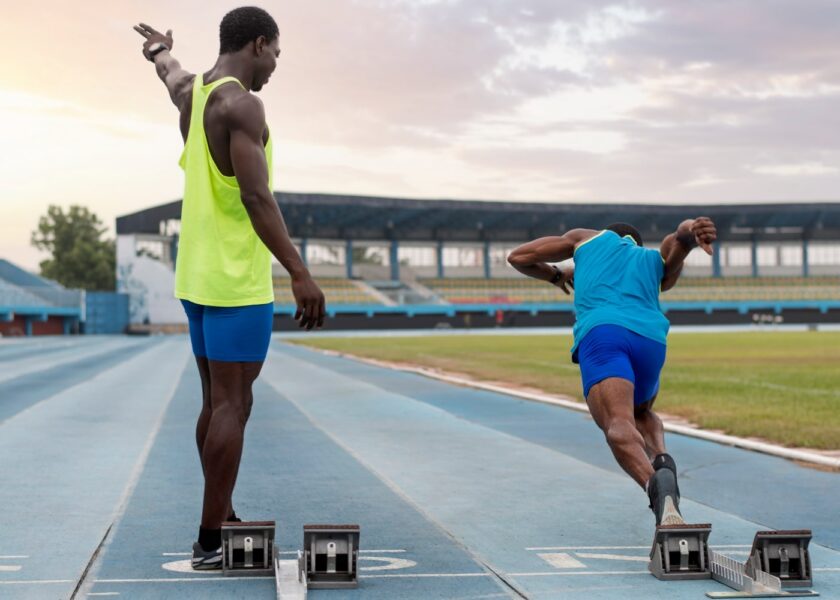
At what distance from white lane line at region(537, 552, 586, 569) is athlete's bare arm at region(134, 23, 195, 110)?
113 inches

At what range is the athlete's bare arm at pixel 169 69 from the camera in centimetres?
516

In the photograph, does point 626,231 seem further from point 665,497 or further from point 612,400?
point 665,497

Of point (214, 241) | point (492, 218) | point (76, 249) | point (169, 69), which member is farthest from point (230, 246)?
point (76, 249)

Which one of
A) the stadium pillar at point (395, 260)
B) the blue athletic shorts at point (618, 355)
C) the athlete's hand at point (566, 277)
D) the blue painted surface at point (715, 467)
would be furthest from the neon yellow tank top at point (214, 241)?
the stadium pillar at point (395, 260)

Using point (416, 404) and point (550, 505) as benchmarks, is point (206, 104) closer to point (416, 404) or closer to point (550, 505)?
point (550, 505)

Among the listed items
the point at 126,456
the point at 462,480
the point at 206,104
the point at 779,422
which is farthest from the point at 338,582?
the point at 779,422

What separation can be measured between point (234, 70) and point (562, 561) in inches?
112

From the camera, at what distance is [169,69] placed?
5.43 m

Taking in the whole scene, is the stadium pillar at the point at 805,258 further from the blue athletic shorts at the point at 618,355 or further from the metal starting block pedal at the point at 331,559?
the metal starting block pedal at the point at 331,559

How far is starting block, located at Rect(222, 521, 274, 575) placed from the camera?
15.9ft

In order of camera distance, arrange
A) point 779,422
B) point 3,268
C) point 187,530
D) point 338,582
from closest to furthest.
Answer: point 338,582, point 187,530, point 779,422, point 3,268

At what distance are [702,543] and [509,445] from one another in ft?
18.5

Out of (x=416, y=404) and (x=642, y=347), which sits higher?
(x=642, y=347)

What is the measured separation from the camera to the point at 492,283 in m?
90.9
